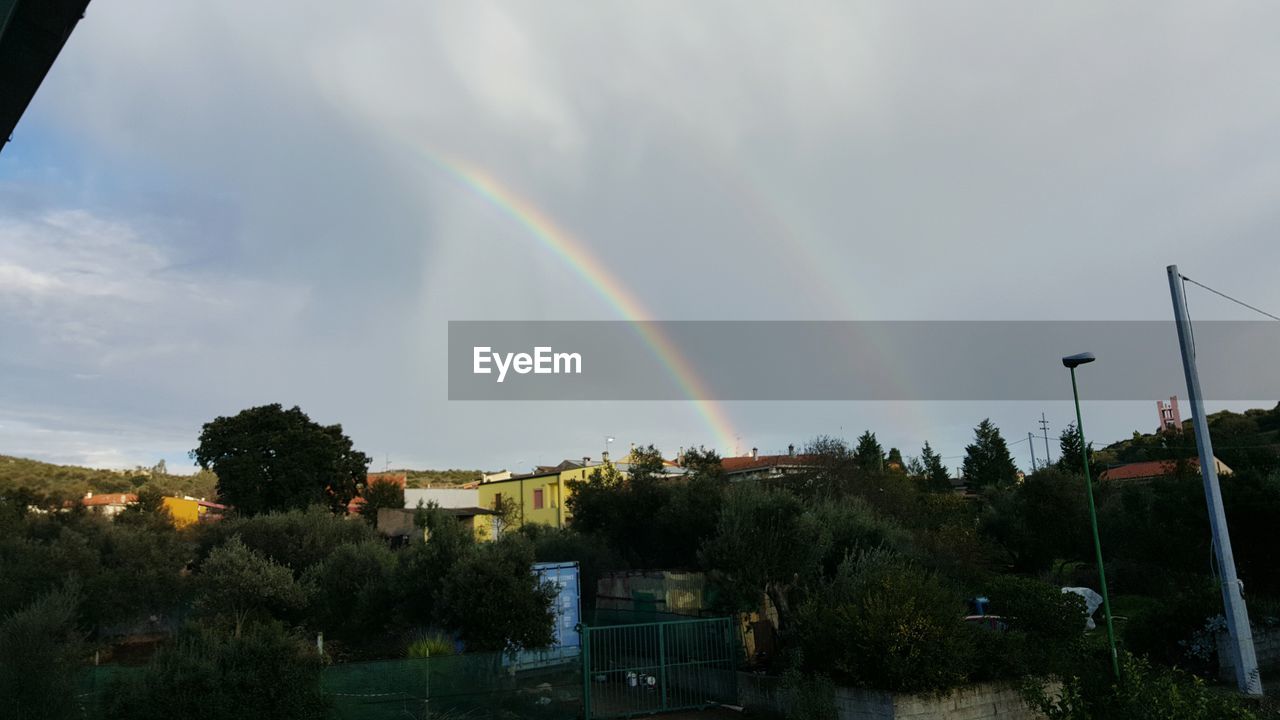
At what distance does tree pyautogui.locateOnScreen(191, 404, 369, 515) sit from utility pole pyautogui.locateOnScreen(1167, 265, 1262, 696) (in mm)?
50099

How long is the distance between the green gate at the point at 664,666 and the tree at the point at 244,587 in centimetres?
1224

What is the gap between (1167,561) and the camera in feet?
89.6

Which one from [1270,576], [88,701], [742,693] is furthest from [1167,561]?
[88,701]

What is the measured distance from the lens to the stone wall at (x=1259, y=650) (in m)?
15.3

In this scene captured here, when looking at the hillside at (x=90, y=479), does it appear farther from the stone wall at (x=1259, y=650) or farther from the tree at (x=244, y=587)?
the stone wall at (x=1259, y=650)

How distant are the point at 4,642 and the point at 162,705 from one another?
7.21 ft

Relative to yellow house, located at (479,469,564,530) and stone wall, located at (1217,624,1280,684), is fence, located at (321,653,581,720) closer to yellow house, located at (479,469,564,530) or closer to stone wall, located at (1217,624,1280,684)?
stone wall, located at (1217,624,1280,684)

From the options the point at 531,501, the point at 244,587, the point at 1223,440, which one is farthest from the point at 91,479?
the point at 1223,440

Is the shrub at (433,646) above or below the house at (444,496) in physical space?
below

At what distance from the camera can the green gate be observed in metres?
15.9

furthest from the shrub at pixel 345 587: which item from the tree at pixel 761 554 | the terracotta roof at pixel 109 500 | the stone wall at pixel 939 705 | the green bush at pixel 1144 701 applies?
the terracotta roof at pixel 109 500

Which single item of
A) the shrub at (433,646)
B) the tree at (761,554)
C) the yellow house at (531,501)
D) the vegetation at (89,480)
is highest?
the vegetation at (89,480)

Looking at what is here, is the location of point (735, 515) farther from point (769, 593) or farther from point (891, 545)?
point (891, 545)

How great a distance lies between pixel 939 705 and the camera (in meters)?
12.9
